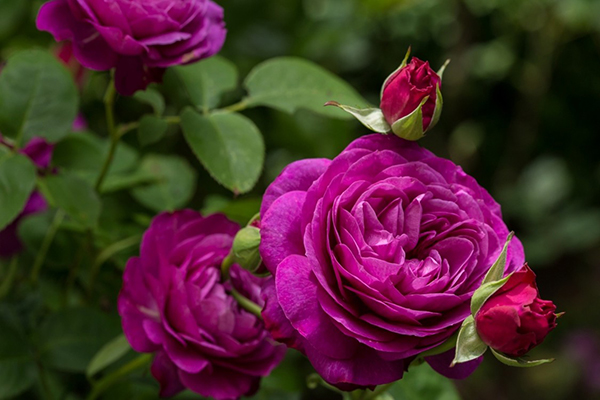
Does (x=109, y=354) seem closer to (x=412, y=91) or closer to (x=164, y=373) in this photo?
(x=164, y=373)

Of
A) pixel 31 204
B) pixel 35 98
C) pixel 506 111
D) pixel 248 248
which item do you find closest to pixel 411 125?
pixel 248 248

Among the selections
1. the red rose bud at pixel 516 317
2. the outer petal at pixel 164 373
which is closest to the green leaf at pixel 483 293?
the red rose bud at pixel 516 317

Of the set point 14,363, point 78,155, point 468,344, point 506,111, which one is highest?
point 468,344

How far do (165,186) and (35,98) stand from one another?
8.3 inches

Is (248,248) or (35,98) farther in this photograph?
(35,98)

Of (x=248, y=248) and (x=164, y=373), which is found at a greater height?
(x=248, y=248)

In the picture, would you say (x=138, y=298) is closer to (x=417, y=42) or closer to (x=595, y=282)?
(x=417, y=42)

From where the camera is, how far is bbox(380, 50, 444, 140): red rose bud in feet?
1.34

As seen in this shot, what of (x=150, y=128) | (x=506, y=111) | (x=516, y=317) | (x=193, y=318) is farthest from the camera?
(x=506, y=111)

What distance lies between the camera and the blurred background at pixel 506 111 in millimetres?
1232

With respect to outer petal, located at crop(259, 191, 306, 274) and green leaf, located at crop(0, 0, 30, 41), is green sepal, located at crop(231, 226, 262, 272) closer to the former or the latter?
outer petal, located at crop(259, 191, 306, 274)

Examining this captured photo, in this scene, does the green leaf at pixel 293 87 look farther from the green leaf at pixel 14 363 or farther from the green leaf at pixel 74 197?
the green leaf at pixel 14 363

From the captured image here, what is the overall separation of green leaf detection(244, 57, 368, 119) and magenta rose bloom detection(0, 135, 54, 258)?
185 millimetres

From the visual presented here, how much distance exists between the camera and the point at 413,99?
41 centimetres
